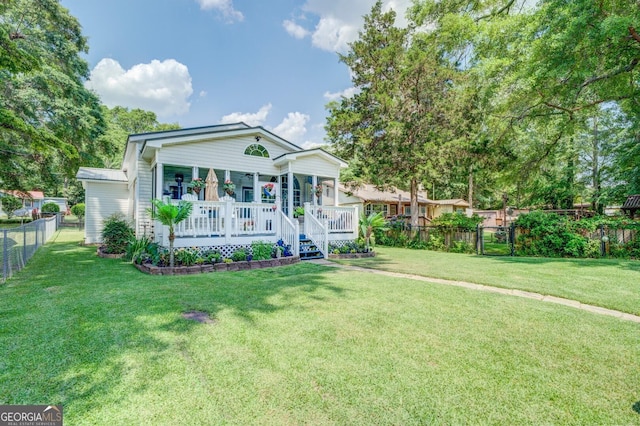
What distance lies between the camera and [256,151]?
12.0m

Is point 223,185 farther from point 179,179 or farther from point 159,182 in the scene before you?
point 159,182

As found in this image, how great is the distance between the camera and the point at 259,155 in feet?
39.5

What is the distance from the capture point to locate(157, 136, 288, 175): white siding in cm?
994

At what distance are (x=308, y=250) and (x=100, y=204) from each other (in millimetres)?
11460

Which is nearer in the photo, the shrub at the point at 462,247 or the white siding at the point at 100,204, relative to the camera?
the shrub at the point at 462,247

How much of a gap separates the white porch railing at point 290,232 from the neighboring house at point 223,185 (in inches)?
1.3

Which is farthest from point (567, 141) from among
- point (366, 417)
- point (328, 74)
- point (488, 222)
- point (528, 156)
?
point (366, 417)

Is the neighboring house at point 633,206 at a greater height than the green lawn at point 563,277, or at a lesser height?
greater

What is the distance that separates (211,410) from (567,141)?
29.0m

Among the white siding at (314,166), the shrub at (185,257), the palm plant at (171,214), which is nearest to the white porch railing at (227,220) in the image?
the shrub at (185,257)

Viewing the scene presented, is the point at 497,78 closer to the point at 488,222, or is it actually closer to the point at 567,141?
the point at 567,141

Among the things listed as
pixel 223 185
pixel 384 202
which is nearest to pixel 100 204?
pixel 223 185

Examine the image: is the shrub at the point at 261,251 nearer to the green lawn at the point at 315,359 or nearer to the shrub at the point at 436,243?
the green lawn at the point at 315,359

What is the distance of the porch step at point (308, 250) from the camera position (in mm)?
10273
